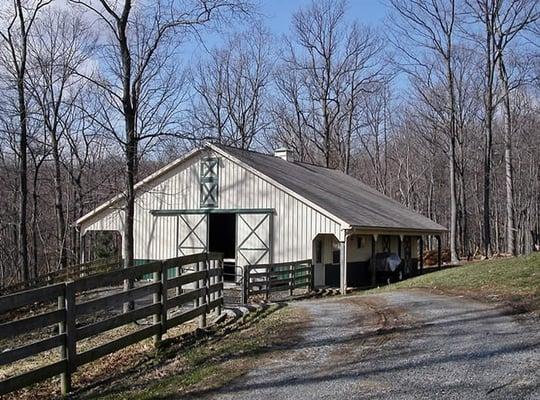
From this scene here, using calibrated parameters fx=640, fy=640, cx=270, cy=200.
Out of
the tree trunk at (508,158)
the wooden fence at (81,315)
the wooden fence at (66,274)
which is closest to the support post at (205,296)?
the wooden fence at (81,315)

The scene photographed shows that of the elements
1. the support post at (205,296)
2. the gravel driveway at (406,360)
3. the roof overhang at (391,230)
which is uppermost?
the roof overhang at (391,230)

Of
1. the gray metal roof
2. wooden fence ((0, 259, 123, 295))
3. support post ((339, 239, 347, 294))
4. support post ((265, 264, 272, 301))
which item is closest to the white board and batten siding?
support post ((339, 239, 347, 294))

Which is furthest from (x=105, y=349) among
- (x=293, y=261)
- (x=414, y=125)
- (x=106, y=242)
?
(x=414, y=125)

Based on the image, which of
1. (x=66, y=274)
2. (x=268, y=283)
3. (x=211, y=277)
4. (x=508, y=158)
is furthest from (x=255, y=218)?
(x=508, y=158)

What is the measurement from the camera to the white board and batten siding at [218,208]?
70.3ft

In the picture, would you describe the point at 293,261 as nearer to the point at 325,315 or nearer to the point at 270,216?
the point at 270,216

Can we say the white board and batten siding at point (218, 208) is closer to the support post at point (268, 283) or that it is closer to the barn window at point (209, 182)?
the barn window at point (209, 182)

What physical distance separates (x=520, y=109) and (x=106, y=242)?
30.9 meters

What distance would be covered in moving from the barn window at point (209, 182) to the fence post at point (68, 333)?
1632 cm

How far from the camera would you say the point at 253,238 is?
22.4m

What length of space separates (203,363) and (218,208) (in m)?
15.7

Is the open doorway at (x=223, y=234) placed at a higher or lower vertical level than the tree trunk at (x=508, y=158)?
lower

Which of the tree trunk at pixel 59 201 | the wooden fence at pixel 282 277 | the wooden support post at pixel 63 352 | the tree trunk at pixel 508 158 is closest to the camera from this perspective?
the wooden support post at pixel 63 352

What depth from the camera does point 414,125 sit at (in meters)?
48.1
